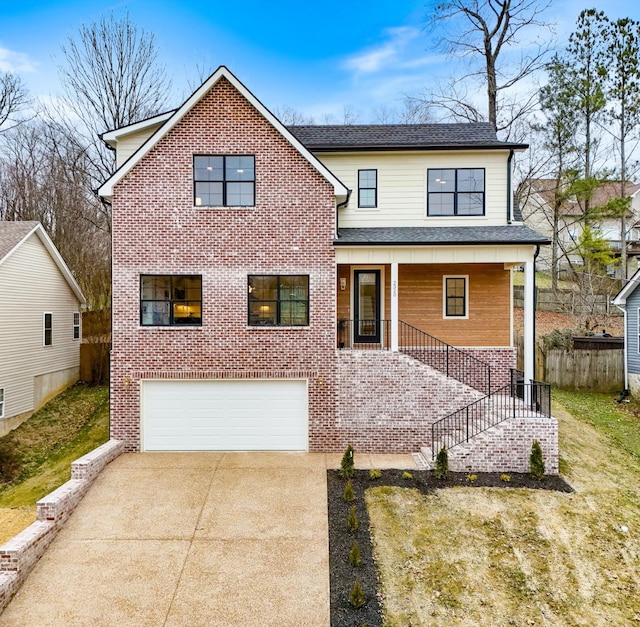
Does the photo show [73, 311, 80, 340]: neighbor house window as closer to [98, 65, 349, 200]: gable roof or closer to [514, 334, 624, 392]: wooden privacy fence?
[98, 65, 349, 200]: gable roof

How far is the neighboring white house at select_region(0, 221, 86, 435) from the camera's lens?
14.4m

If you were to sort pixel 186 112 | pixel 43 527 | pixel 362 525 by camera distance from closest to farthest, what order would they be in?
pixel 43 527, pixel 362 525, pixel 186 112

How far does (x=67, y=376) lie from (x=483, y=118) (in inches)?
932

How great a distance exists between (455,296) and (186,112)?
9008 millimetres

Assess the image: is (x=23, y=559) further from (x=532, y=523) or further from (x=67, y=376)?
(x=67, y=376)

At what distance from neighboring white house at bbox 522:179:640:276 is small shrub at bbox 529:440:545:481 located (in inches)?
563

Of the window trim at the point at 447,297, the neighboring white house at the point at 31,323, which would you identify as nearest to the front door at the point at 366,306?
the window trim at the point at 447,297

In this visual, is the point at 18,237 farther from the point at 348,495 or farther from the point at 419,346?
the point at 348,495

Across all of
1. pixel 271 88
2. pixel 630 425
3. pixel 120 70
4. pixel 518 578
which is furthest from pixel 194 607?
pixel 271 88

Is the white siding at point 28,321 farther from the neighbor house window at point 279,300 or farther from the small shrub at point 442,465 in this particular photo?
the small shrub at point 442,465

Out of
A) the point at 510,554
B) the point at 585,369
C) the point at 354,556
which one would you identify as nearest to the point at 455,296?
the point at 585,369

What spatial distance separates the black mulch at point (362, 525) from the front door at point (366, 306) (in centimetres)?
437

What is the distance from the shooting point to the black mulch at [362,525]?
5.45 metres

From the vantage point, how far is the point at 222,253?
419 inches
